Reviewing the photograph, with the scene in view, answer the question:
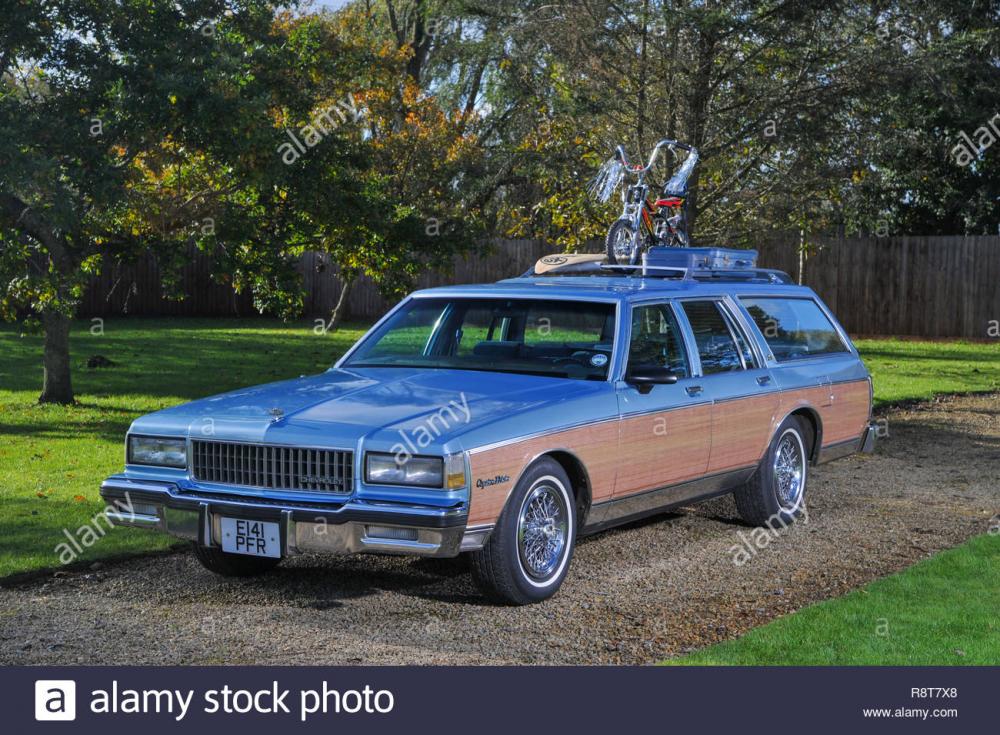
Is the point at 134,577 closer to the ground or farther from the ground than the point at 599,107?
closer to the ground

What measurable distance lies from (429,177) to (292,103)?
9.36m

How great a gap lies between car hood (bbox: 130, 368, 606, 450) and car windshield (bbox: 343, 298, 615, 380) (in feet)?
0.61

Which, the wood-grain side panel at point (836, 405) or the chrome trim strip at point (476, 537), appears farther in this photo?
the wood-grain side panel at point (836, 405)

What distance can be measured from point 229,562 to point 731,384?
341 centimetres

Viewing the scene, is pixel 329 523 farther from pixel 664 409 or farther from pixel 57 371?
pixel 57 371

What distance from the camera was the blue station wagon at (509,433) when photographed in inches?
247

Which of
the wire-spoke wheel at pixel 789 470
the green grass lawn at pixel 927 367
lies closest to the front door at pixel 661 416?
the wire-spoke wheel at pixel 789 470

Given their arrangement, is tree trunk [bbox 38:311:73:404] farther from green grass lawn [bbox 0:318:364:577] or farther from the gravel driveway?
the gravel driveway

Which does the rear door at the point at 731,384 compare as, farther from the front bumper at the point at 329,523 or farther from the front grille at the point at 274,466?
the front grille at the point at 274,466

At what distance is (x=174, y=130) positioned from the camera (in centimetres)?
1369

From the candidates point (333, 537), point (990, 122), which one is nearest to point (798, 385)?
point (333, 537)

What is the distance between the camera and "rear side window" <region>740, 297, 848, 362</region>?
922 cm

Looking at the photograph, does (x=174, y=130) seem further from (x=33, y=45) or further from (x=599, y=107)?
(x=599, y=107)

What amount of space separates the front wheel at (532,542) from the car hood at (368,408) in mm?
410
